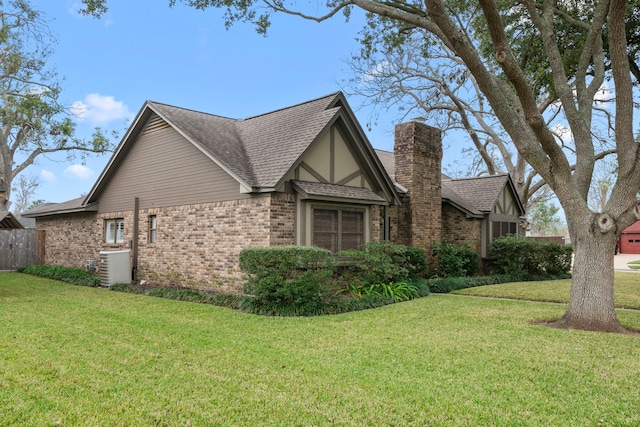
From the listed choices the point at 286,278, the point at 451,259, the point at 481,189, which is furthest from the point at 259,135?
the point at 481,189

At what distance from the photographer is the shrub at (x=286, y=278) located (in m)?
9.83

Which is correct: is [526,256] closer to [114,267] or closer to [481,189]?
[481,189]

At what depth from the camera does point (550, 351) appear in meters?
6.77

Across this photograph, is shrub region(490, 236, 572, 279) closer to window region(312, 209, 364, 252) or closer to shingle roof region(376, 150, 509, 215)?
shingle roof region(376, 150, 509, 215)

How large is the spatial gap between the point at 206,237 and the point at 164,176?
304cm

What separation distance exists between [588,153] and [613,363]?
14.3 feet

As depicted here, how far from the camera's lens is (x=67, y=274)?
56.6ft

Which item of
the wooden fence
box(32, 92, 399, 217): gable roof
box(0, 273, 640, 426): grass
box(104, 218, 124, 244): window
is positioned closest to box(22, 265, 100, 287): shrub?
box(104, 218, 124, 244): window

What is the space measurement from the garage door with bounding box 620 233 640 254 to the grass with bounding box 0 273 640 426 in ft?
143

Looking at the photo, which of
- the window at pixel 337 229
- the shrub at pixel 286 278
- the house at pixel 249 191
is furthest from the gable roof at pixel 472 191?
the shrub at pixel 286 278

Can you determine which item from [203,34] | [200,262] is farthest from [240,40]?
[200,262]

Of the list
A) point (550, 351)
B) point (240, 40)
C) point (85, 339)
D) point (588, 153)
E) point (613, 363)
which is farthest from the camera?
point (240, 40)

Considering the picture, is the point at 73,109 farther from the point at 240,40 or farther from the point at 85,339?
the point at 85,339

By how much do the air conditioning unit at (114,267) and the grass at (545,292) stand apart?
10.4m
